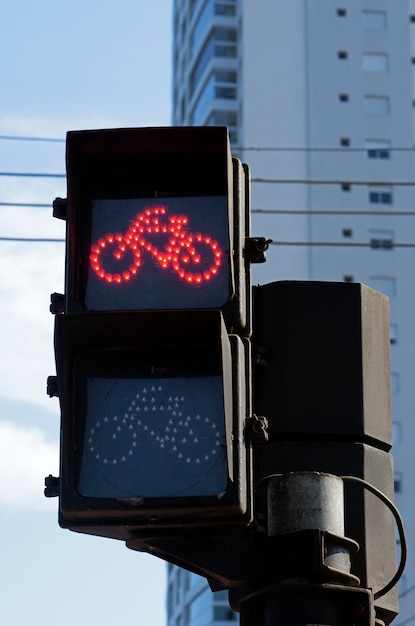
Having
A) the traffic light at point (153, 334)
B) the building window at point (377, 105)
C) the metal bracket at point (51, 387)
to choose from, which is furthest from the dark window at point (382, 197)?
the metal bracket at point (51, 387)

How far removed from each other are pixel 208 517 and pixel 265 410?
853 mm

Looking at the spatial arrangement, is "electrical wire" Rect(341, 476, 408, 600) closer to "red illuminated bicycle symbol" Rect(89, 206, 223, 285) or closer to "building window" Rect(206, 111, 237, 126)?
"red illuminated bicycle symbol" Rect(89, 206, 223, 285)

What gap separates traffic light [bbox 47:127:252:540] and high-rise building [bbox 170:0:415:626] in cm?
6125

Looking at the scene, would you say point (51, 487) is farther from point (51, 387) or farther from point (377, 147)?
point (377, 147)

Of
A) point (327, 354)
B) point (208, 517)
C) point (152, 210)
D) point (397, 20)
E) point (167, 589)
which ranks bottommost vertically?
point (167, 589)

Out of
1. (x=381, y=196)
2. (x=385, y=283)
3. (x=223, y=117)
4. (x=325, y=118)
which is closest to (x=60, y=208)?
(x=385, y=283)

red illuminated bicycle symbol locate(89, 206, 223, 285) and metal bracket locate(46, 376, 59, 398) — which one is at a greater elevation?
red illuminated bicycle symbol locate(89, 206, 223, 285)

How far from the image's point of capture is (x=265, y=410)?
4.05 m

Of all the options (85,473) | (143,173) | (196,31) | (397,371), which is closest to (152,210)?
(143,173)

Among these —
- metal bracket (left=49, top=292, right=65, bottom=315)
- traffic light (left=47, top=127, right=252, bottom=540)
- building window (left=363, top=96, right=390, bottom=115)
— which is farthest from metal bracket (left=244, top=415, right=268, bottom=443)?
building window (left=363, top=96, right=390, bottom=115)

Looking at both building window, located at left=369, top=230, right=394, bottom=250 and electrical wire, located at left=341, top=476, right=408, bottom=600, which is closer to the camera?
electrical wire, located at left=341, top=476, right=408, bottom=600

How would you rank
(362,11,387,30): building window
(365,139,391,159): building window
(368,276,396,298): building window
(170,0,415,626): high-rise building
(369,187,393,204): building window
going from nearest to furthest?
(368,276,396,298): building window, (170,0,415,626): high-rise building, (369,187,393,204): building window, (365,139,391,159): building window, (362,11,387,30): building window

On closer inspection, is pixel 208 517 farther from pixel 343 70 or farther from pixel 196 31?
pixel 196 31

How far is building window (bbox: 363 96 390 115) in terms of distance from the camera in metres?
68.5
